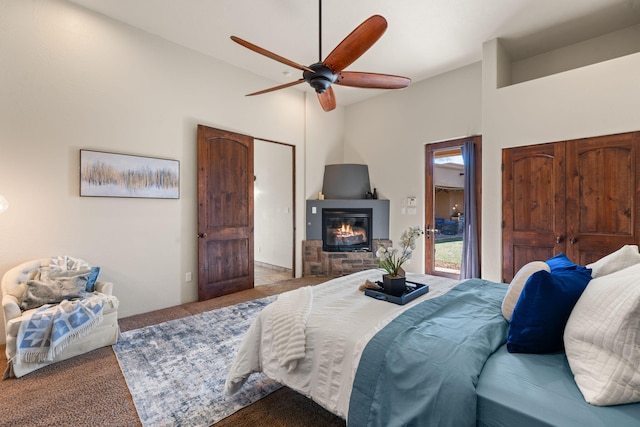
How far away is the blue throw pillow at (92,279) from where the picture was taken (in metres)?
2.84

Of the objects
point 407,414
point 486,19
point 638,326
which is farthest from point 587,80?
point 407,414

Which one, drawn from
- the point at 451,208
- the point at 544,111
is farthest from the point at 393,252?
the point at 451,208

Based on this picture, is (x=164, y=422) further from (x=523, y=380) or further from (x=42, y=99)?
(x=42, y=99)

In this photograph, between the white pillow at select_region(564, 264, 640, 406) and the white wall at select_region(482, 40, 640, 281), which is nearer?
the white pillow at select_region(564, 264, 640, 406)

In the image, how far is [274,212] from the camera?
19.6 ft

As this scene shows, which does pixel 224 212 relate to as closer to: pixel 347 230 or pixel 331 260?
pixel 331 260

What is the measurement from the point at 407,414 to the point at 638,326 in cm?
86

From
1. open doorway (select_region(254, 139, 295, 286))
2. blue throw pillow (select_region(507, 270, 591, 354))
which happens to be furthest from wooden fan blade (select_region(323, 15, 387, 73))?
open doorway (select_region(254, 139, 295, 286))

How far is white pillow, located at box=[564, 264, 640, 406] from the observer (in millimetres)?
977

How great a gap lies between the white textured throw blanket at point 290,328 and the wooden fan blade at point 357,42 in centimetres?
176

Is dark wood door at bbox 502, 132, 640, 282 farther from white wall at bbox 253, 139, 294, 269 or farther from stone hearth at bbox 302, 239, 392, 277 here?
white wall at bbox 253, 139, 294, 269

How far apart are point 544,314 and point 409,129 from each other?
4.24 meters

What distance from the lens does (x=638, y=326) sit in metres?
1.00

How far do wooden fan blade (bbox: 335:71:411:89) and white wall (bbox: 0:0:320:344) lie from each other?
2.25 metres
